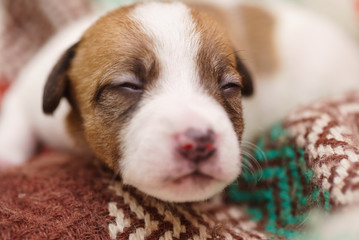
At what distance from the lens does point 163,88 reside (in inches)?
80.3

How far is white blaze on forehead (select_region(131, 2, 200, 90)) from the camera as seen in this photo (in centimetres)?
208

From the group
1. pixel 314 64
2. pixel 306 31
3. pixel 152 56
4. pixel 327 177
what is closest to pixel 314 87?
pixel 314 64

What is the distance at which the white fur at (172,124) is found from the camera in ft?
5.84

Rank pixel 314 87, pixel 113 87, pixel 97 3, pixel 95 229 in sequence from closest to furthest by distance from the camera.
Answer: pixel 95 229 → pixel 113 87 → pixel 314 87 → pixel 97 3

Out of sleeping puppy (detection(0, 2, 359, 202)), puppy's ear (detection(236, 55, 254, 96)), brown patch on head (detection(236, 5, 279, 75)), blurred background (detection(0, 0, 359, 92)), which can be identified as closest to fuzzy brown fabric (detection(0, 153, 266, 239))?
sleeping puppy (detection(0, 2, 359, 202))

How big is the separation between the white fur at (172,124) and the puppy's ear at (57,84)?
0.60 m

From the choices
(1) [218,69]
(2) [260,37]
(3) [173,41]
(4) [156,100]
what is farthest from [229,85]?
(2) [260,37]

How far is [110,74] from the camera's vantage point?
85.4 inches

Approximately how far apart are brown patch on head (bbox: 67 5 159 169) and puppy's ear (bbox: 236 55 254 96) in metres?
0.75

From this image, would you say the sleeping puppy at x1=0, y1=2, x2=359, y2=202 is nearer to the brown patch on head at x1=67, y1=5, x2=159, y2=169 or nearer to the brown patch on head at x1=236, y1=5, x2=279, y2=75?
the brown patch on head at x1=67, y1=5, x2=159, y2=169

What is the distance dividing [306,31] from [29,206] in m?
3.05

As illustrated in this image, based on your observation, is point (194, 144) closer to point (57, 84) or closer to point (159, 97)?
point (159, 97)

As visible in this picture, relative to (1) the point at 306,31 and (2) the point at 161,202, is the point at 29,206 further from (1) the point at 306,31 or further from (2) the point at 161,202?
(1) the point at 306,31

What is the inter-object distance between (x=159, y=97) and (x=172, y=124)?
0.26m
